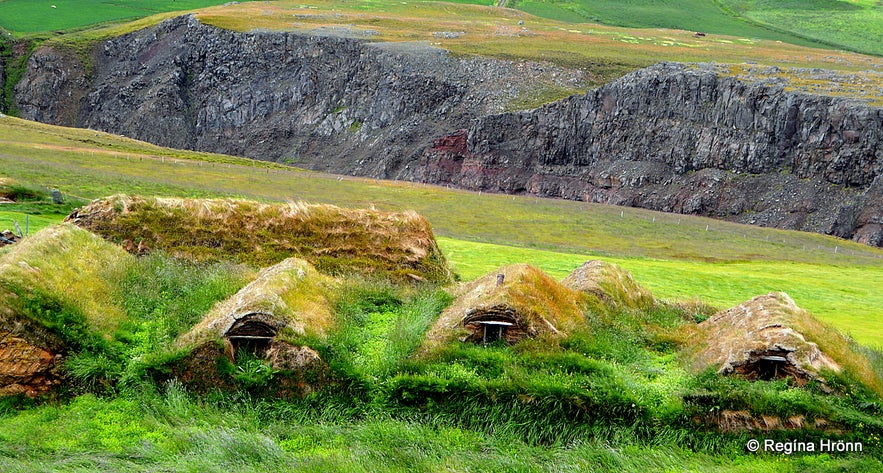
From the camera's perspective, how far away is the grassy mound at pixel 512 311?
1510 cm

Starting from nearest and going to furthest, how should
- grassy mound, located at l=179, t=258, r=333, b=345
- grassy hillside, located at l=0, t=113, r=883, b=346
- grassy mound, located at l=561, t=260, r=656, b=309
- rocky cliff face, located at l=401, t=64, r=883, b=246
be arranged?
grassy mound, located at l=179, t=258, r=333, b=345 → grassy mound, located at l=561, t=260, r=656, b=309 → grassy hillside, located at l=0, t=113, r=883, b=346 → rocky cliff face, located at l=401, t=64, r=883, b=246

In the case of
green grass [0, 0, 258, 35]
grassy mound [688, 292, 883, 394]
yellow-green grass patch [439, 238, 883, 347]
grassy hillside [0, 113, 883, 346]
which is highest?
green grass [0, 0, 258, 35]

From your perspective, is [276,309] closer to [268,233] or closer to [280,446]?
[280,446]

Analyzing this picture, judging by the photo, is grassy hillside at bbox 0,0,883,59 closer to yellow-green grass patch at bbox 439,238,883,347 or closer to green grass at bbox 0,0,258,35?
green grass at bbox 0,0,258,35

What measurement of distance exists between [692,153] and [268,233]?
83410mm

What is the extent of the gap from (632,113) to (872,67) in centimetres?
4228

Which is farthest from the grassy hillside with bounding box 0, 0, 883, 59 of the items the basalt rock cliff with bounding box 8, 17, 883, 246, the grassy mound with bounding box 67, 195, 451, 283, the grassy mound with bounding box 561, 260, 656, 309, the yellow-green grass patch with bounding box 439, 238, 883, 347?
the grassy mound with bounding box 561, 260, 656, 309

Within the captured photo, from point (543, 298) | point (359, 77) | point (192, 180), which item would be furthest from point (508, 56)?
point (543, 298)

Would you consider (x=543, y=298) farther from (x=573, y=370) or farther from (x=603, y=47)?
(x=603, y=47)

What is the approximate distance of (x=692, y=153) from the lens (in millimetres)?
95688

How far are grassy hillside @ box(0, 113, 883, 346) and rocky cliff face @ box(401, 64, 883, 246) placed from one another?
7947mm

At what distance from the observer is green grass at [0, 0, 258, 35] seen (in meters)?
146

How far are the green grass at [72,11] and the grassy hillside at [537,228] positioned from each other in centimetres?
5666

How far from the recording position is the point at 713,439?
13.1 meters
